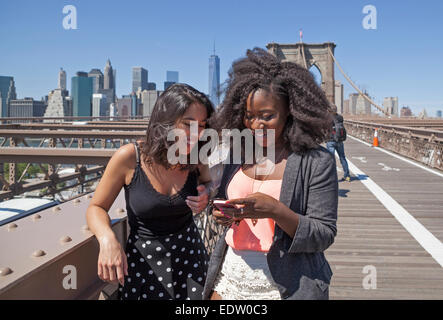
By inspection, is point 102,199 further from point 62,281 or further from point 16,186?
point 16,186

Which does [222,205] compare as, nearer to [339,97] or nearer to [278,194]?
[278,194]

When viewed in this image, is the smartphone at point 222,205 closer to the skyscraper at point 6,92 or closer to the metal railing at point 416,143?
the metal railing at point 416,143

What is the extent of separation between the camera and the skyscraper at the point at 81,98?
238 feet

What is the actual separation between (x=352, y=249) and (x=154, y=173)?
315cm

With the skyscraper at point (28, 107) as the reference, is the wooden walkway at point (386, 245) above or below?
below

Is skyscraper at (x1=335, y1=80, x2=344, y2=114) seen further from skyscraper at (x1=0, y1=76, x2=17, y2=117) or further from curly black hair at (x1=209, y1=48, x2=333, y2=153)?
curly black hair at (x1=209, y1=48, x2=333, y2=153)

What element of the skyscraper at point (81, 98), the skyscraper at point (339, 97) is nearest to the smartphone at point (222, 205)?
the skyscraper at point (339, 97)

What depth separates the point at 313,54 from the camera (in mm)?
59344

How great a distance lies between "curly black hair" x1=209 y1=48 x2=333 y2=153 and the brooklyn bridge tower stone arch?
55706mm

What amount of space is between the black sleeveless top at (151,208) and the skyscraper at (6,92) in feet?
289

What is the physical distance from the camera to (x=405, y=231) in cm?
486

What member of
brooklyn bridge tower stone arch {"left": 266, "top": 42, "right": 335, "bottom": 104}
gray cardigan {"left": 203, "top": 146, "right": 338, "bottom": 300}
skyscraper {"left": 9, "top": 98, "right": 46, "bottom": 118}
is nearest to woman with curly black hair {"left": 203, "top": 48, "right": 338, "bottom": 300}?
gray cardigan {"left": 203, "top": 146, "right": 338, "bottom": 300}

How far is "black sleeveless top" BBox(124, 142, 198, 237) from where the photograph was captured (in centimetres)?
171

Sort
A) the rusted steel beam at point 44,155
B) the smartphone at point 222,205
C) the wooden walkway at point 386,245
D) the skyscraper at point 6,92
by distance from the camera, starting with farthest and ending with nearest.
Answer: the skyscraper at point 6,92 → the wooden walkway at point 386,245 → the rusted steel beam at point 44,155 → the smartphone at point 222,205
